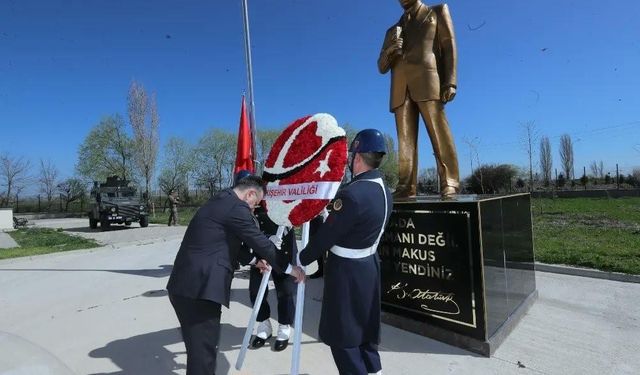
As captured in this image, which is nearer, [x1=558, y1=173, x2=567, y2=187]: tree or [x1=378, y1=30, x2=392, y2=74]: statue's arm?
[x1=378, y1=30, x2=392, y2=74]: statue's arm

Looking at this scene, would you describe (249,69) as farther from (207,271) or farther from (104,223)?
(104,223)

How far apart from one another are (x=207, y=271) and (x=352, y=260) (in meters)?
0.91

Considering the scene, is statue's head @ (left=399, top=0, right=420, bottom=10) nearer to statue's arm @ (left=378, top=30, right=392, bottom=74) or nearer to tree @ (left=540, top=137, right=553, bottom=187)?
statue's arm @ (left=378, top=30, right=392, bottom=74)

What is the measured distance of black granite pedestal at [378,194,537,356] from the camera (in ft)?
11.0

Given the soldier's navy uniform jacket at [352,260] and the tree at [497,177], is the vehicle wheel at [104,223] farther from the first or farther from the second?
the tree at [497,177]

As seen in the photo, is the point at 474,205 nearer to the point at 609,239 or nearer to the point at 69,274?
the point at 609,239

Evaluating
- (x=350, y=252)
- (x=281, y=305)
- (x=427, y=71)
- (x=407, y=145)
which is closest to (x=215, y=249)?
(x=350, y=252)

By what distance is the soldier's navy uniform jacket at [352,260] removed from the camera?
2.34 m

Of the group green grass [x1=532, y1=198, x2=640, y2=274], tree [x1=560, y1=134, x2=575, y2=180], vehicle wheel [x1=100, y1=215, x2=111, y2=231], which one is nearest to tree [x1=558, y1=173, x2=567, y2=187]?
tree [x1=560, y1=134, x2=575, y2=180]

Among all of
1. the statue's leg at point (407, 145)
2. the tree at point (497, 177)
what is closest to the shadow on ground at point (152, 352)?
the statue's leg at point (407, 145)

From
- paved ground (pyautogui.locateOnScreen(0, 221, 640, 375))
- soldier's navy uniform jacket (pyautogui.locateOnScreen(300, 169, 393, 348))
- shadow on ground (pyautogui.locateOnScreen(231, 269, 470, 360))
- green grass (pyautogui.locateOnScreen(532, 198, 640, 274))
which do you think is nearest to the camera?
soldier's navy uniform jacket (pyautogui.locateOnScreen(300, 169, 393, 348))

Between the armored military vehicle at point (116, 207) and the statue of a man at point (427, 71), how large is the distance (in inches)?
722
